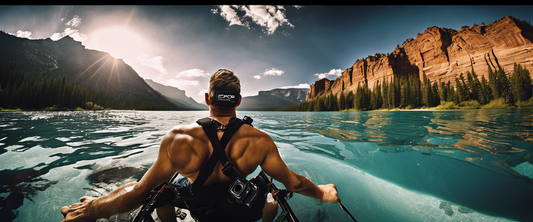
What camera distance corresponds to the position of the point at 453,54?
91938 mm

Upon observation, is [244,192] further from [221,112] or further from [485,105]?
[485,105]

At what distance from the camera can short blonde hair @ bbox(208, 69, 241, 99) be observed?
7.29ft

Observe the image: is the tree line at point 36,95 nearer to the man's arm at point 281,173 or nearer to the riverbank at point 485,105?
the man's arm at point 281,173

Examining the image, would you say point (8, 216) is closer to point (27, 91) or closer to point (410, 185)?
point (410, 185)

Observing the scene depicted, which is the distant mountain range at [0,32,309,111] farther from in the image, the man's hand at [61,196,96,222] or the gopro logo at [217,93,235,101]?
the gopro logo at [217,93,235,101]

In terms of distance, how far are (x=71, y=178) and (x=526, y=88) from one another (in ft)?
326

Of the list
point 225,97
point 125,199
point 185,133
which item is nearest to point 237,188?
point 185,133

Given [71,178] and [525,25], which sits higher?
[525,25]

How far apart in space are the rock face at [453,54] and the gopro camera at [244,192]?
389 feet

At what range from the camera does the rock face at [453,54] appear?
69750 mm

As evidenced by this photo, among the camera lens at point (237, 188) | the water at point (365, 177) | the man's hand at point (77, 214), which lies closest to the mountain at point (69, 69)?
the water at point (365, 177)

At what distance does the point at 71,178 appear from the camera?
423cm

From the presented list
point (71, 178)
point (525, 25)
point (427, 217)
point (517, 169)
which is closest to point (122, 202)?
point (71, 178)

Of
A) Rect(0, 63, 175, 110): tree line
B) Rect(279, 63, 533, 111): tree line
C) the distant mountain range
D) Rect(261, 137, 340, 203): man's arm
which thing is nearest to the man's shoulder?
Rect(261, 137, 340, 203): man's arm
